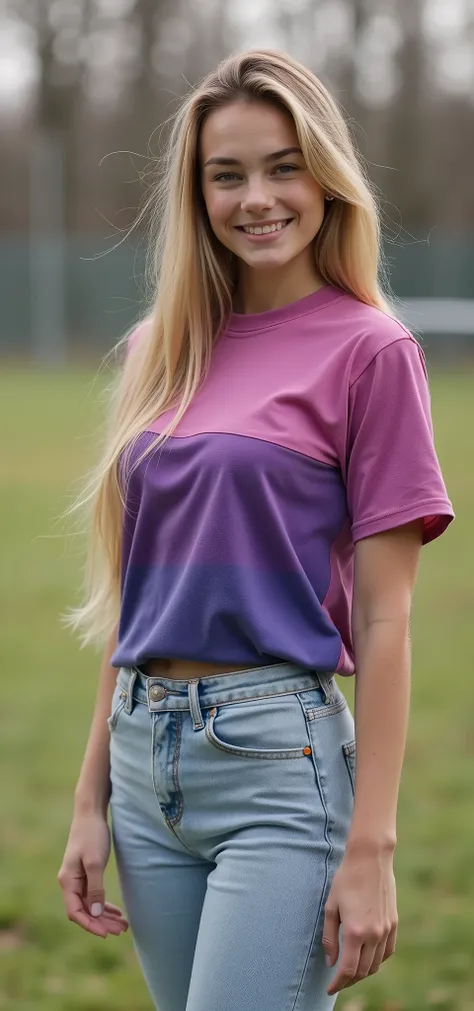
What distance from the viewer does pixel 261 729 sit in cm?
203

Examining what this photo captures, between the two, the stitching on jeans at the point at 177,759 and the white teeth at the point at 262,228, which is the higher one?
the white teeth at the point at 262,228

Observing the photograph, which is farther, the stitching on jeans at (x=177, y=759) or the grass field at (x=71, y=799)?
the grass field at (x=71, y=799)

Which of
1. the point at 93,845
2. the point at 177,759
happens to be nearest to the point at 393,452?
the point at 177,759

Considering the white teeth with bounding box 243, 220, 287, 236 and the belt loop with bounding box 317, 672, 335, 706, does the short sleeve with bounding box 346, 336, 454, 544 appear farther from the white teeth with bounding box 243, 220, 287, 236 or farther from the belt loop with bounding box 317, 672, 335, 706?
the white teeth with bounding box 243, 220, 287, 236

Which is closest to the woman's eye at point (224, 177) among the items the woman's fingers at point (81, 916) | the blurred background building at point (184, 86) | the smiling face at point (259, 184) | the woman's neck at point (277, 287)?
the smiling face at point (259, 184)

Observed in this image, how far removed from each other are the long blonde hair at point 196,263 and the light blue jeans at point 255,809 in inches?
16.7

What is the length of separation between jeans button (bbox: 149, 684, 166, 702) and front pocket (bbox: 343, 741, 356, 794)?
0.30 meters

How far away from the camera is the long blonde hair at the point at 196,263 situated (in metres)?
2.19

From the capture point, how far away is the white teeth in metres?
2.22

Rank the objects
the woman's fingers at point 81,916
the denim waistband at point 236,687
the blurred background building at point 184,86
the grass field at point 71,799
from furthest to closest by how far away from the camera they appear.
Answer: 1. the blurred background building at point 184,86
2. the grass field at point 71,799
3. the woman's fingers at point 81,916
4. the denim waistband at point 236,687

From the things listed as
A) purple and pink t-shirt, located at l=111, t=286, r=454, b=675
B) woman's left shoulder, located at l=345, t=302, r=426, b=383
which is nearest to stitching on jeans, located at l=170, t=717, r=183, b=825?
purple and pink t-shirt, located at l=111, t=286, r=454, b=675

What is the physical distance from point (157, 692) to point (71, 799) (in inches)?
119

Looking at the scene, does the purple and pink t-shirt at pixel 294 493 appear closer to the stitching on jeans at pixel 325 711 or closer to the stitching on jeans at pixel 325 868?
the stitching on jeans at pixel 325 711

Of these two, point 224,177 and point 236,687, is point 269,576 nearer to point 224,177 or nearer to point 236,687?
point 236,687
